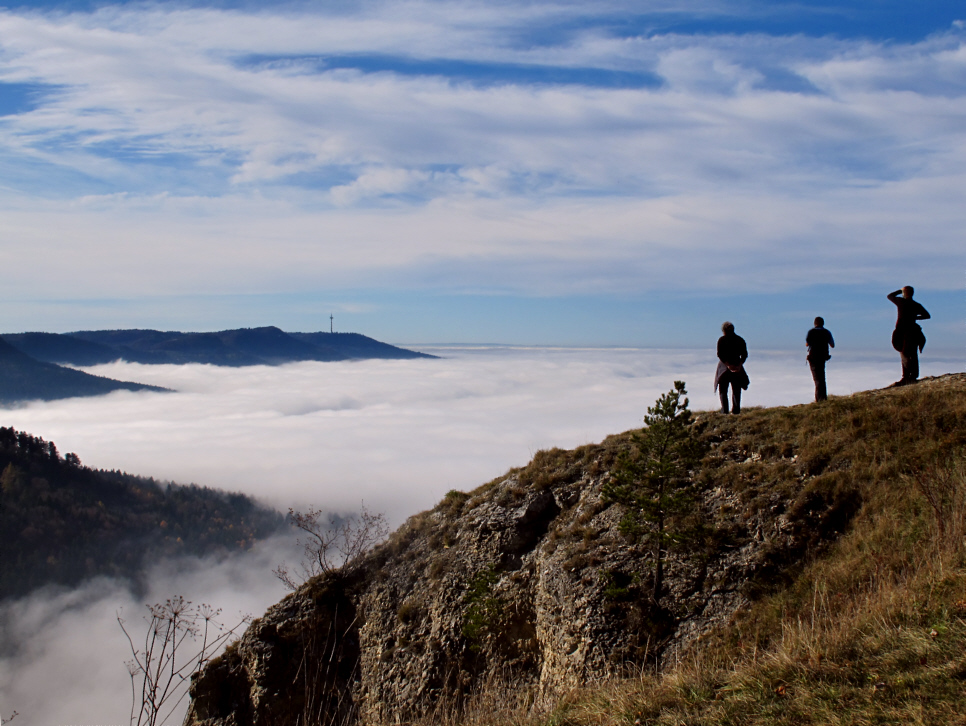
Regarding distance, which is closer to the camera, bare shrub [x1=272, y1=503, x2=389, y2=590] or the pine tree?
the pine tree

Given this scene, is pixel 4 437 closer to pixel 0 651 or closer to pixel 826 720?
pixel 0 651

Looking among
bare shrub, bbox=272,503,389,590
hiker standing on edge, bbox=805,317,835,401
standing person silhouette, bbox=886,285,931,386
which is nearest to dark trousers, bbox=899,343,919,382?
standing person silhouette, bbox=886,285,931,386

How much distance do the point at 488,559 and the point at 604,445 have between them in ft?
20.5

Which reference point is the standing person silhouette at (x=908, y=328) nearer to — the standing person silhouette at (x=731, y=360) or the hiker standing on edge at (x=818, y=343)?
the hiker standing on edge at (x=818, y=343)

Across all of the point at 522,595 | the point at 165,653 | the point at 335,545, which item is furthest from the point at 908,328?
the point at 335,545

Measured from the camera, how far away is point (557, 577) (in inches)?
688

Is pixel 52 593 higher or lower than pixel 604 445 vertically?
lower

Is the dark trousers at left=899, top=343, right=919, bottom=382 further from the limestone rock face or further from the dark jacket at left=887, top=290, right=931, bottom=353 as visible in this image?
the limestone rock face

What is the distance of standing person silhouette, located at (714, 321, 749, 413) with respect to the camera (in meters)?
17.5

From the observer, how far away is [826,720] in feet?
18.0

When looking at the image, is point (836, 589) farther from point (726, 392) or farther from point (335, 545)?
point (335, 545)

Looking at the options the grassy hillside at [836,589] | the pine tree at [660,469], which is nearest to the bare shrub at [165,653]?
the grassy hillside at [836,589]

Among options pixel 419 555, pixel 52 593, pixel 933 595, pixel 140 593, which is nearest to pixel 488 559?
pixel 419 555

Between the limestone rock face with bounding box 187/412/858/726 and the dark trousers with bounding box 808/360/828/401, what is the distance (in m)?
2.99
